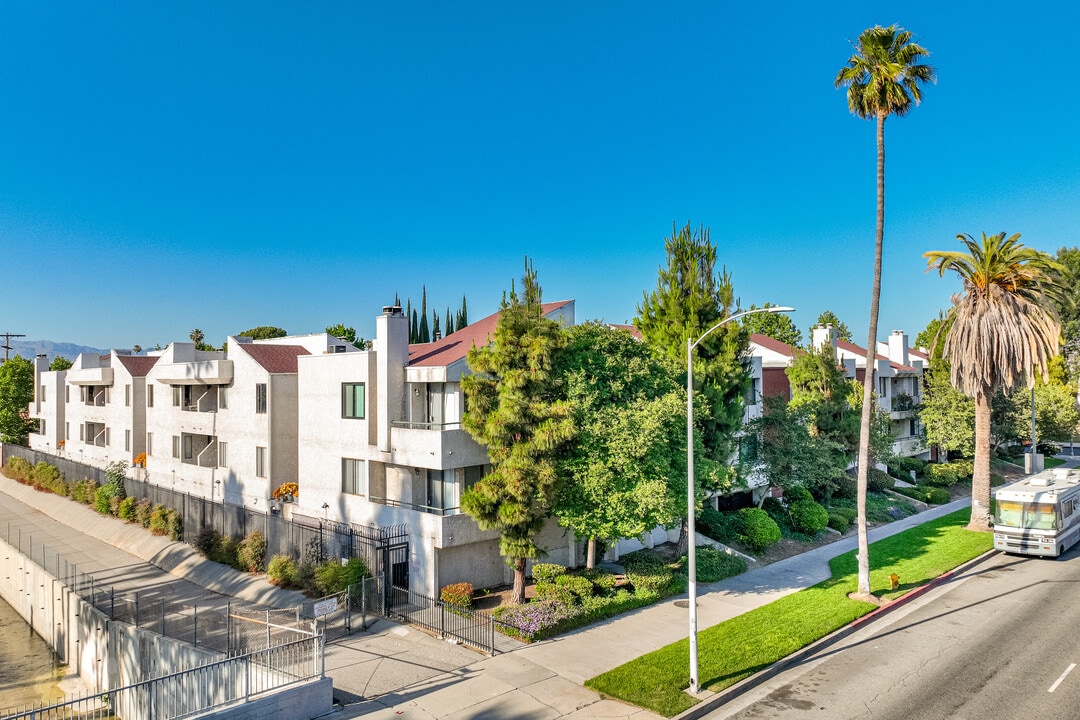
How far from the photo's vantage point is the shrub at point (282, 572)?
24.2 m

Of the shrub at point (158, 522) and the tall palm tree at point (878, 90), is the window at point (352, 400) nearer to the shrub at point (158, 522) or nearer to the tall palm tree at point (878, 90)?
the shrub at point (158, 522)

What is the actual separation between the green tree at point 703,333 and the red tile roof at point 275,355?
59.3 ft

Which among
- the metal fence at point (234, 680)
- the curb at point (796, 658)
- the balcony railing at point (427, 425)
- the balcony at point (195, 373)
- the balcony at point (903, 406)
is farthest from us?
the balcony at point (903, 406)

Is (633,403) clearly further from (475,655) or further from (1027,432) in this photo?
(1027,432)

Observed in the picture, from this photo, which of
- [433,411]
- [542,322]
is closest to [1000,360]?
[542,322]

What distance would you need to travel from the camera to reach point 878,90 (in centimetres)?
2217

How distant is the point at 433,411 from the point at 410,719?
12.8 metres

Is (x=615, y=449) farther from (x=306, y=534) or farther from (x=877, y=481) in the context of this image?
(x=877, y=481)

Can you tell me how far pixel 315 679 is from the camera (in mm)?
14914

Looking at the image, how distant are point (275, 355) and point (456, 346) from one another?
40.0ft

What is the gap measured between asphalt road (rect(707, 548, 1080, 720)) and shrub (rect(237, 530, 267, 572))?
19.1 metres

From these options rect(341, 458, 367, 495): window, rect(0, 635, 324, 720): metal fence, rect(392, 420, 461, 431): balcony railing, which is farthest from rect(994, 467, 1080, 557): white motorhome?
rect(0, 635, 324, 720): metal fence

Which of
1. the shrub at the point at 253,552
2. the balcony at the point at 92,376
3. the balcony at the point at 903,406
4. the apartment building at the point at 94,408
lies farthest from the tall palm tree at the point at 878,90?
→ the balcony at the point at 92,376

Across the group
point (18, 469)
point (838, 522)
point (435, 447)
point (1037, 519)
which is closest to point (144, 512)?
point (435, 447)
